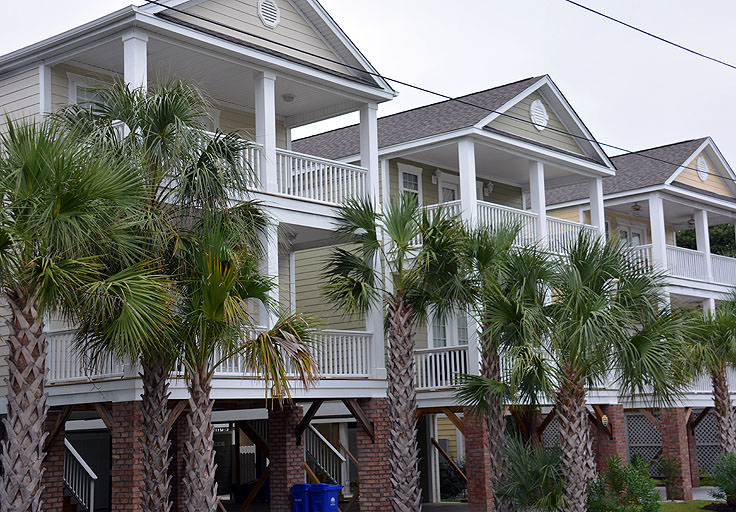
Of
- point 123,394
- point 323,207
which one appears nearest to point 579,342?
point 323,207

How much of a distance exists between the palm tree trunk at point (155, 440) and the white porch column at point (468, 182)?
31.0 ft

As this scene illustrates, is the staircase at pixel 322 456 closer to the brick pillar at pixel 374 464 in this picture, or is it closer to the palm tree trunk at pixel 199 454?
the brick pillar at pixel 374 464

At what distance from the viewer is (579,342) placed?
15.3 metres

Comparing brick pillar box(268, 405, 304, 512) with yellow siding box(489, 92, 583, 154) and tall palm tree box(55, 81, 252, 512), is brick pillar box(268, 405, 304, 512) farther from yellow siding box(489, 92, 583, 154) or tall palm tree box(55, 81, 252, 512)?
yellow siding box(489, 92, 583, 154)

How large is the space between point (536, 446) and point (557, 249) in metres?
7.82

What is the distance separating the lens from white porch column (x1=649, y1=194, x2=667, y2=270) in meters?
28.1

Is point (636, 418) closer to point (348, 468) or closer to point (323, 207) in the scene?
point (348, 468)

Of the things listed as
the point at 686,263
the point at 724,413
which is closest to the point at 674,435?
the point at 724,413

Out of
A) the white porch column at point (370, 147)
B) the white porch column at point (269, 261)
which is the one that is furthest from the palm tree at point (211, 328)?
the white porch column at point (370, 147)

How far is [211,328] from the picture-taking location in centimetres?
1258

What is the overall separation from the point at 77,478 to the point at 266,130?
27.4 ft

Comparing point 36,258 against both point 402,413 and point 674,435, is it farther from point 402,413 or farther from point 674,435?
point 674,435

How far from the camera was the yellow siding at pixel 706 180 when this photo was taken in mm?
29981

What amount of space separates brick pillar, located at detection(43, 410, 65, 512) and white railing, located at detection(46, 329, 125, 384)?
1.11m
